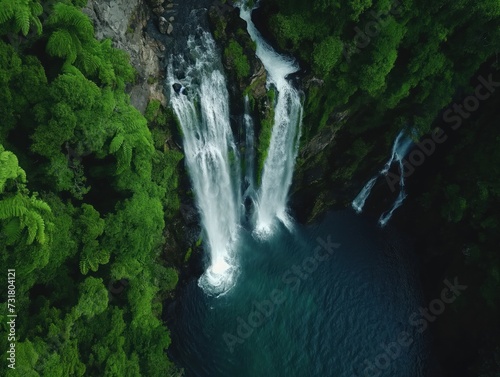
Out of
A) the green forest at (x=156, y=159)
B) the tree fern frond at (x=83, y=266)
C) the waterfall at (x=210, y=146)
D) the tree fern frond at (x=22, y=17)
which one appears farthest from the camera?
the waterfall at (x=210, y=146)

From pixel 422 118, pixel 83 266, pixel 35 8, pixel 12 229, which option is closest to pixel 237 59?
pixel 35 8

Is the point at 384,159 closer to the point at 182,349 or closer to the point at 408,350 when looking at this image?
the point at 408,350

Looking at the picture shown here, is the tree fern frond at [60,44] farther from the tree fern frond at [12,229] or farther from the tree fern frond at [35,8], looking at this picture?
the tree fern frond at [12,229]

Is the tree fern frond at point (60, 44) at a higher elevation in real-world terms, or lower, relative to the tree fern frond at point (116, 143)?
higher

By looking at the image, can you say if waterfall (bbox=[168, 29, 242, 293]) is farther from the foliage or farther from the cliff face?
the cliff face

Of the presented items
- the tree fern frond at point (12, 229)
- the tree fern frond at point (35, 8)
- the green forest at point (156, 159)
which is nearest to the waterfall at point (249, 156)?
the green forest at point (156, 159)

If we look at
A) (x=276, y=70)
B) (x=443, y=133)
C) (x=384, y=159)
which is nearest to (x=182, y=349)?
(x=276, y=70)

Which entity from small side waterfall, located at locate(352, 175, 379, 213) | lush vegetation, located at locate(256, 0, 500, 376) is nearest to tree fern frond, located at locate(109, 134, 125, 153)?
lush vegetation, located at locate(256, 0, 500, 376)
